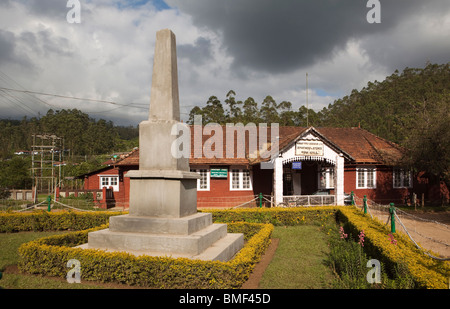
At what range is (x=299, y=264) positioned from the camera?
7.67 metres

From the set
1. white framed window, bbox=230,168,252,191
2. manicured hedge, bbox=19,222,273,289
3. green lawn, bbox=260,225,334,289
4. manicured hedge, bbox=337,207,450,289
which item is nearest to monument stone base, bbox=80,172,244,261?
manicured hedge, bbox=19,222,273,289

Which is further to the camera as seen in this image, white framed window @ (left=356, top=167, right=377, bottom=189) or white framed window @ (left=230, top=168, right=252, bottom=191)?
white framed window @ (left=356, top=167, right=377, bottom=189)

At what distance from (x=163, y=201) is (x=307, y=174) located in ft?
56.2

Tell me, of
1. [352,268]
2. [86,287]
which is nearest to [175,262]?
[86,287]

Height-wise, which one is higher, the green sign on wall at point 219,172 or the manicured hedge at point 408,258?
the green sign on wall at point 219,172

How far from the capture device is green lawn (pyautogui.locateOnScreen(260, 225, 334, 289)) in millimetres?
6312

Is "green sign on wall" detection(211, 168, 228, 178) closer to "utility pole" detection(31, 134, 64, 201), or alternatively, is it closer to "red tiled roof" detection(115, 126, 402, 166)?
"red tiled roof" detection(115, 126, 402, 166)

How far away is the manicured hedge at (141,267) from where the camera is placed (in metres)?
5.56

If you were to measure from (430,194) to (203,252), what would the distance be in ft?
74.3

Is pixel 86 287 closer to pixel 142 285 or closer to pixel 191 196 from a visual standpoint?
pixel 142 285

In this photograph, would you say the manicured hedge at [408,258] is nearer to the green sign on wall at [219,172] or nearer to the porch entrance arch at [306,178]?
Result: the green sign on wall at [219,172]

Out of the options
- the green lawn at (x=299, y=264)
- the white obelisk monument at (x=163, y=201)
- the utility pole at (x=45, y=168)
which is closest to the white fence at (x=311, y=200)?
the green lawn at (x=299, y=264)

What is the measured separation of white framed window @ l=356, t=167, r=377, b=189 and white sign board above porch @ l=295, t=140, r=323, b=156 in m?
6.36
